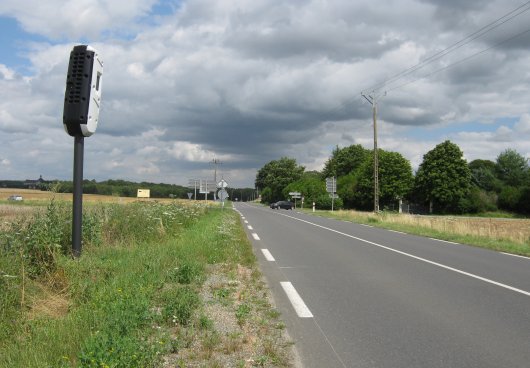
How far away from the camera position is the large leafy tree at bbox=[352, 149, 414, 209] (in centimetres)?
7488

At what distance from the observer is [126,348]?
3.86 metres

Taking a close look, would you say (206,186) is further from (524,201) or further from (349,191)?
(524,201)

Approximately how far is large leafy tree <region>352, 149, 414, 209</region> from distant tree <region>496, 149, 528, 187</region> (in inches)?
762

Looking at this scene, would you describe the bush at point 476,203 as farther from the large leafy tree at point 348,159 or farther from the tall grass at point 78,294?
the tall grass at point 78,294

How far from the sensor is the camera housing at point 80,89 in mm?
6059

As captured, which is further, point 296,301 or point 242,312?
point 296,301

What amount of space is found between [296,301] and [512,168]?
3400 inches

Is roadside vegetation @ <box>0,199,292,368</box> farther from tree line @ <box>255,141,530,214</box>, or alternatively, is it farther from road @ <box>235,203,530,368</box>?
tree line @ <box>255,141,530,214</box>

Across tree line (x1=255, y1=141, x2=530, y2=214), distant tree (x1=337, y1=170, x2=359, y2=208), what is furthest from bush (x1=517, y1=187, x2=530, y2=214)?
distant tree (x1=337, y1=170, x2=359, y2=208)

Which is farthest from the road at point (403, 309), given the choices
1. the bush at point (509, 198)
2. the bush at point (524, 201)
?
the bush at point (509, 198)

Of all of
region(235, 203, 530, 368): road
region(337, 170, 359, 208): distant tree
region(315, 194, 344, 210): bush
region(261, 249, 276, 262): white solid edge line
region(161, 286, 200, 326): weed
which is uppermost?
region(337, 170, 359, 208): distant tree

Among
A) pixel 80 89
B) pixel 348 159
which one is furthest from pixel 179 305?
pixel 348 159

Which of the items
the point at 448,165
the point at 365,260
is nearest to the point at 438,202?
the point at 448,165

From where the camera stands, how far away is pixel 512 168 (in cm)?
8175
